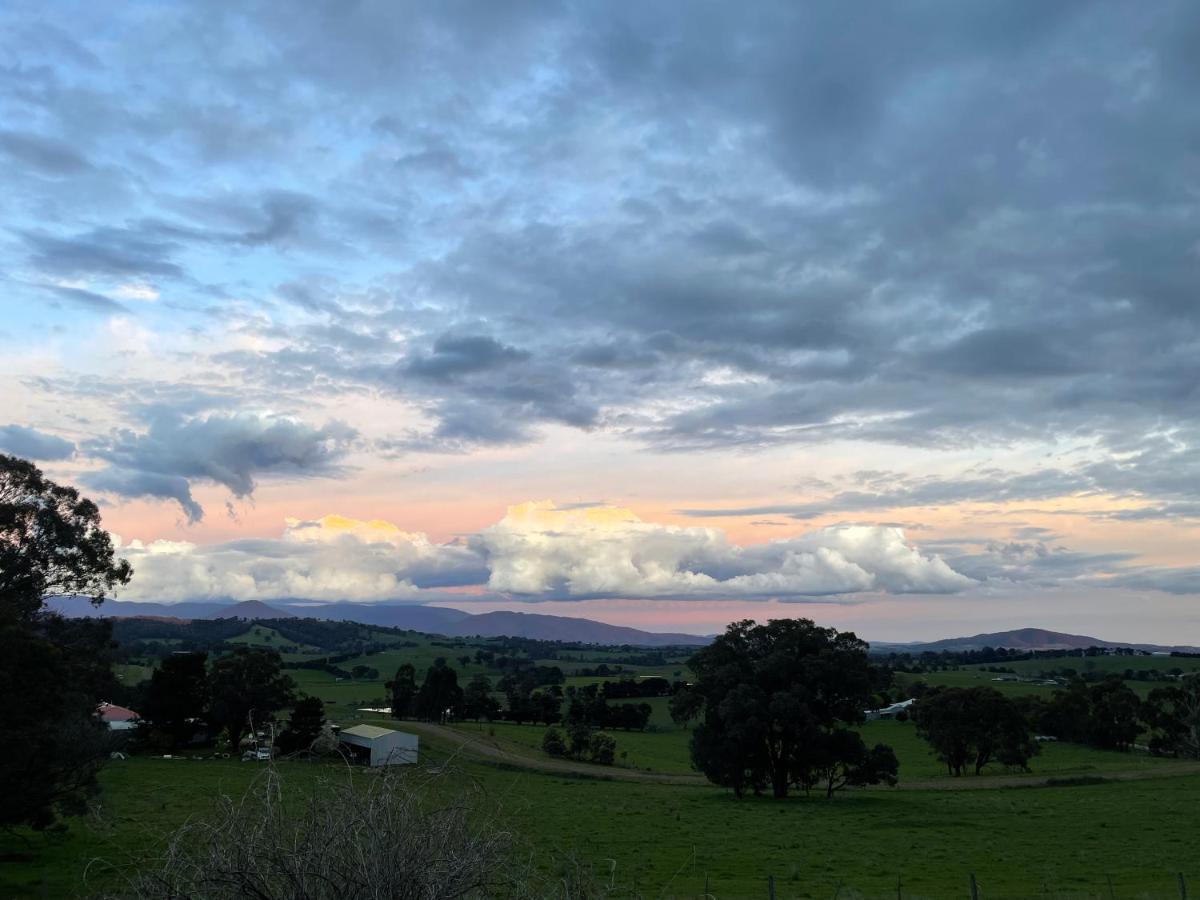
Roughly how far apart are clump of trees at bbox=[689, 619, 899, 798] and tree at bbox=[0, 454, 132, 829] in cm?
3455

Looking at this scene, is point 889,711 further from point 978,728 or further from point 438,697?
point 438,697

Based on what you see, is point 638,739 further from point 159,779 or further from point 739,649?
point 159,779

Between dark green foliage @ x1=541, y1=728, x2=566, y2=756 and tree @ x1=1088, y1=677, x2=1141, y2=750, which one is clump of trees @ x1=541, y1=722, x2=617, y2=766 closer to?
dark green foliage @ x1=541, y1=728, x2=566, y2=756

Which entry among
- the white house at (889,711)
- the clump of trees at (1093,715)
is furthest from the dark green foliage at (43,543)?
the white house at (889,711)

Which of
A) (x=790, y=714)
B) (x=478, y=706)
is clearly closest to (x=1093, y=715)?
(x=790, y=714)

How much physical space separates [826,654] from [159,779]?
41615 millimetres

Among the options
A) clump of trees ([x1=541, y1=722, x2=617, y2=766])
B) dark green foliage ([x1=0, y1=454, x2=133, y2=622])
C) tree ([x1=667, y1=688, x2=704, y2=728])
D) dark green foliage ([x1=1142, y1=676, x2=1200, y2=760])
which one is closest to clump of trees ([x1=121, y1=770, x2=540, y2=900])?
dark green foliage ([x1=0, y1=454, x2=133, y2=622])

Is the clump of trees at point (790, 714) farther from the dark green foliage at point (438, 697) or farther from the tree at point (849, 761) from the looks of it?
the dark green foliage at point (438, 697)

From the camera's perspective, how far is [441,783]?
9.20m

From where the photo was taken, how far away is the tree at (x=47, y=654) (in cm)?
2336

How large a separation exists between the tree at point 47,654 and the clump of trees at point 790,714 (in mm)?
34548

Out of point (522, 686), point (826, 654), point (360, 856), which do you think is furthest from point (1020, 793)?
point (522, 686)

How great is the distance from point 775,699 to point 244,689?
149ft

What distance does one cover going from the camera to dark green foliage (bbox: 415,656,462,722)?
112 metres
